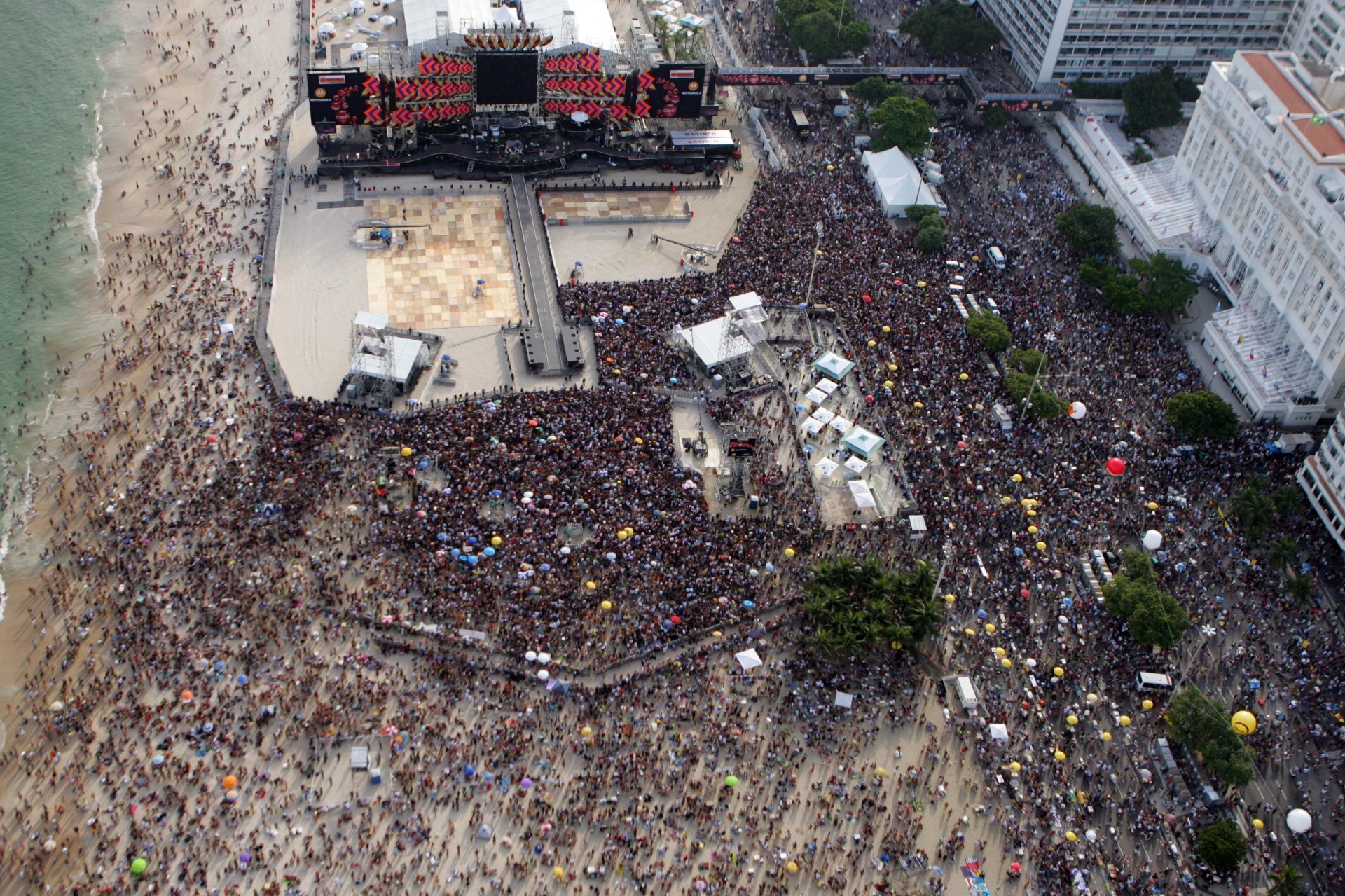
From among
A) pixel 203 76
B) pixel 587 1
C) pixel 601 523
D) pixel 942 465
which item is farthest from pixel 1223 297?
pixel 203 76

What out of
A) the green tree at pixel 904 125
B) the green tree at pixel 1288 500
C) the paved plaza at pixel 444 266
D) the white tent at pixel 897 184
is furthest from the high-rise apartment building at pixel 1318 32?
the paved plaza at pixel 444 266

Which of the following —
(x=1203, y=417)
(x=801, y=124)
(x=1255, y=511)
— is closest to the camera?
(x=1255, y=511)

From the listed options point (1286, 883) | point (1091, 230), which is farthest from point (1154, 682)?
point (1091, 230)

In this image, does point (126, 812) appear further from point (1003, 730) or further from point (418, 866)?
point (1003, 730)

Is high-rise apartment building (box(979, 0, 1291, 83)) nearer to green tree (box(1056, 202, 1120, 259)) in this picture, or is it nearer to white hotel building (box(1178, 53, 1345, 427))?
white hotel building (box(1178, 53, 1345, 427))

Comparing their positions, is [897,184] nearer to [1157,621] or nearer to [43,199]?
[1157,621]
